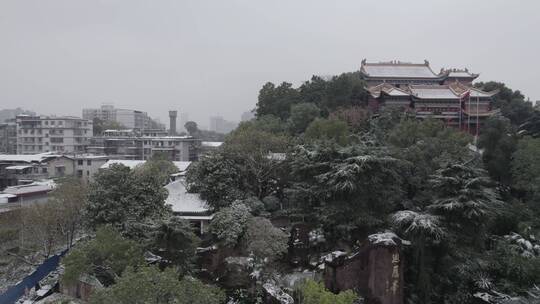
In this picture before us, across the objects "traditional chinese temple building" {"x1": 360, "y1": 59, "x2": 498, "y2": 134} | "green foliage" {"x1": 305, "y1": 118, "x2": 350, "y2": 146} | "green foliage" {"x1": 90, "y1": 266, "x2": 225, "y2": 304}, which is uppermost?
"traditional chinese temple building" {"x1": 360, "y1": 59, "x2": 498, "y2": 134}

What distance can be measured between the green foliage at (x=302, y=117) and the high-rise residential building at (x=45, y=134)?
3299 centimetres

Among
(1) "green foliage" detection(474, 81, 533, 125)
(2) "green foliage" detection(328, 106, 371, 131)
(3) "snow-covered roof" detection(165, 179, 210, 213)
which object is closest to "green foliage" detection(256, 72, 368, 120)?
(2) "green foliage" detection(328, 106, 371, 131)

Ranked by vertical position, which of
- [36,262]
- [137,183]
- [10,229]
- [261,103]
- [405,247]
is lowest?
[36,262]

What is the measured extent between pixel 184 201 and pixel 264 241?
23.8ft

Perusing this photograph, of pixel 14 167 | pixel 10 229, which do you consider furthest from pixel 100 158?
pixel 10 229

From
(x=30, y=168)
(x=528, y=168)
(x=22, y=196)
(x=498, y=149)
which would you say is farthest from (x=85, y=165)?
(x=528, y=168)

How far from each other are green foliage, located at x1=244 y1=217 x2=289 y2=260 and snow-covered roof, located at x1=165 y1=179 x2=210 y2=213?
5.12 m

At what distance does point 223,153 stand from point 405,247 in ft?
31.1

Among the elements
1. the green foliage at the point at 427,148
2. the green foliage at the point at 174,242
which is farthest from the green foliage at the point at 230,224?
the green foliage at the point at 427,148

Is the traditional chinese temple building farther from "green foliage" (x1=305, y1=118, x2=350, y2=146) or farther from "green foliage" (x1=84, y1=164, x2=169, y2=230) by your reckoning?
"green foliage" (x1=84, y1=164, x2=169, y2=230)

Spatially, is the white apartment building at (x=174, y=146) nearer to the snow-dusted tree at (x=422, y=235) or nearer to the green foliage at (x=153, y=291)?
the snow-dusted tree at (x=422, y=235)

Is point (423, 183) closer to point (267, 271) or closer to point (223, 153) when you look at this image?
point (267, 271)

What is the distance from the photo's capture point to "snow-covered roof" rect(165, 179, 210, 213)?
18.4 meters

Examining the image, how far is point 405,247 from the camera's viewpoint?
13.3 metres
